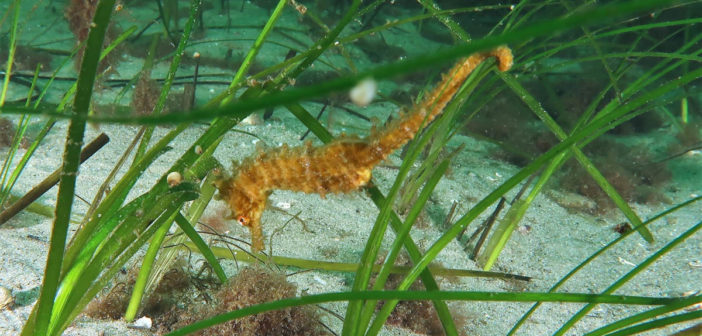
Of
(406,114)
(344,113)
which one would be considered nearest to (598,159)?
(344,113)

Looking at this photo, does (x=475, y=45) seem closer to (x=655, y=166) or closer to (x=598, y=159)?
(x=598, y=159)

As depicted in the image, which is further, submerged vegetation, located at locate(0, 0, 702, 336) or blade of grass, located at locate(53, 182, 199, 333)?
blade of grass, located at locate(53, 182, 199, 333)

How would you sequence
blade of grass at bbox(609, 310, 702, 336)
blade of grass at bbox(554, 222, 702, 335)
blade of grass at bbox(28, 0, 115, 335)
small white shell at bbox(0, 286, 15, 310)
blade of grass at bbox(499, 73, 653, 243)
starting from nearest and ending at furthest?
blade of grass at bbox(28, 0, 115, 335), blade of grass at bbox(609, 310, 702, 336), blade of grass at bbox(554, 222, 702, 335), small white shell at bbox(0, 286, 15, 310), blade of grass at bbox(499, 73, 653, 243)

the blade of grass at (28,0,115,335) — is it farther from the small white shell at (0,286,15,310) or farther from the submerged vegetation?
the small white shell at (0,286,15,310)

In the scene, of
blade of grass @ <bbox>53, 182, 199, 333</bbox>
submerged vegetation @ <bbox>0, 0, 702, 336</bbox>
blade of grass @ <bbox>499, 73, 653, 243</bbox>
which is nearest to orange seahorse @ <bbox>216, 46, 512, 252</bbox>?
submerged vegetation @ <bbox>0, 0, 702, 336</bbox>

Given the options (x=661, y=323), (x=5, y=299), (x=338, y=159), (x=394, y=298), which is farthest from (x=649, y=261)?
(x=5, y=299)

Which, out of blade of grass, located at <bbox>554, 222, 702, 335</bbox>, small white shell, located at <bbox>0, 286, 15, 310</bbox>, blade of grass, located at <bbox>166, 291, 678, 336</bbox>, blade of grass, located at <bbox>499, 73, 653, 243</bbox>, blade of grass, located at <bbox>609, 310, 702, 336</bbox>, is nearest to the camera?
blade of grass, located at <bbox>166, 291, 678, 336</bbox>

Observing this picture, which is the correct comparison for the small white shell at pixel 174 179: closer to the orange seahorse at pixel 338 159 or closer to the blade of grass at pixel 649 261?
the orange seahorse at pixel 338 159
